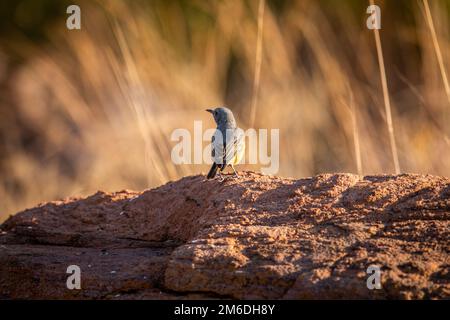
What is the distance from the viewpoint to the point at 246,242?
3848 millimetres

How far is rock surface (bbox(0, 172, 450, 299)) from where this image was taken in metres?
3.50

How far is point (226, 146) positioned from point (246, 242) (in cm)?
198

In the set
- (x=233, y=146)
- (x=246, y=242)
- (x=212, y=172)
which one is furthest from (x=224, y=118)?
(x=246, y=242)

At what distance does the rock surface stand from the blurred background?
1415 millimetres

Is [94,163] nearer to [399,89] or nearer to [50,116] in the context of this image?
[50,116]

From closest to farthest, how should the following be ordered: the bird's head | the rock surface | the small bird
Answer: the rock surface
the small bird
the bird's head

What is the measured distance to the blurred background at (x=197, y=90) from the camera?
281 inches

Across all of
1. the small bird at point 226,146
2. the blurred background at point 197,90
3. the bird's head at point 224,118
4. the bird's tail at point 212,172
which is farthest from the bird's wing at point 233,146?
the blurred background at point 197,90

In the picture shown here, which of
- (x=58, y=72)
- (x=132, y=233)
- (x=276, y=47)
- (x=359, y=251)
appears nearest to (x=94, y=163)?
(x=58, y=72)

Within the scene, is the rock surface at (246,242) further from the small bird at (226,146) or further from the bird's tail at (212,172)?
the small bird at (226,146)

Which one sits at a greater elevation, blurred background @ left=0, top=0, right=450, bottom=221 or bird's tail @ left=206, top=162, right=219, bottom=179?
blurred background @ left=0, top=0, right=450, bottom=221

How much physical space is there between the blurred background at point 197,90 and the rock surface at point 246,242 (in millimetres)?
1415

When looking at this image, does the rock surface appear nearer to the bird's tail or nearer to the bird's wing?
the bird's tail

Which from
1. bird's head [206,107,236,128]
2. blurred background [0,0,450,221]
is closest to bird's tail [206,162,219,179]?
blurred background [0,0,450,221]
